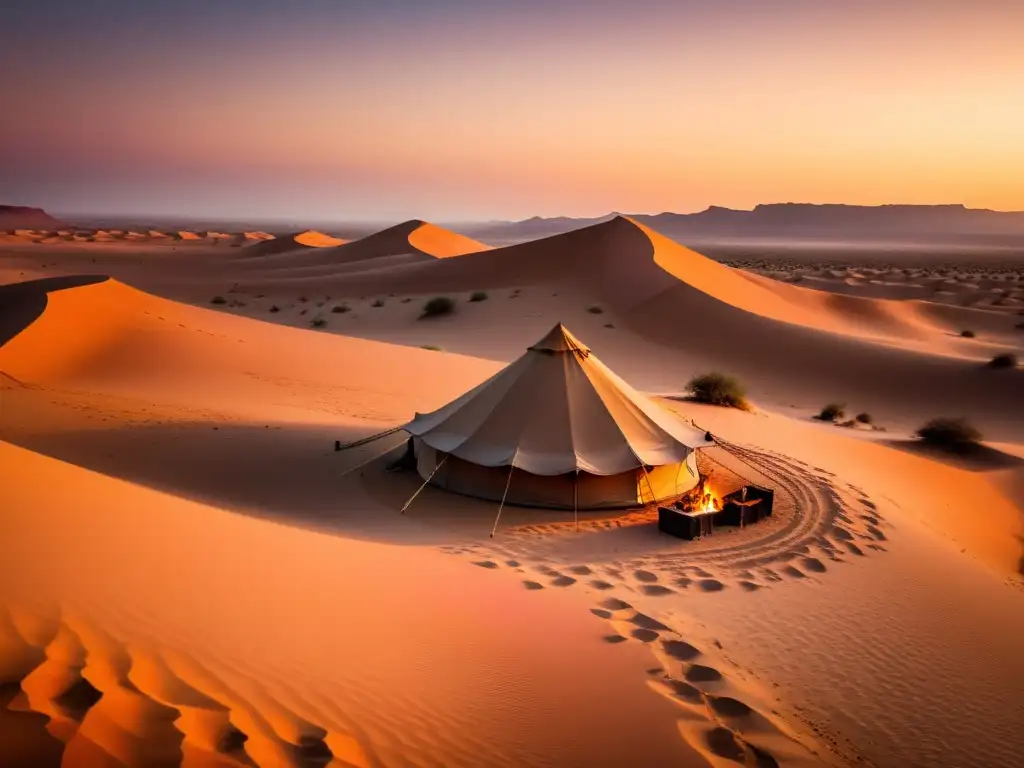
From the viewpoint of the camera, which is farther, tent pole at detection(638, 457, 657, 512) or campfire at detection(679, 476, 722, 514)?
tent pole at detection(638, 457, 657, 512)

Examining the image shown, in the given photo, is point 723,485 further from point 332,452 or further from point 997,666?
point 332,452

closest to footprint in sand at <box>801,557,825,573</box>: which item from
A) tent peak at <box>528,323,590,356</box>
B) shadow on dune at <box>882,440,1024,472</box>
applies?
tent peak at <box>528,323,590,356</box>

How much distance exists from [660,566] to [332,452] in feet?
22.5

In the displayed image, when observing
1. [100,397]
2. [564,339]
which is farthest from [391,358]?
[564,339]

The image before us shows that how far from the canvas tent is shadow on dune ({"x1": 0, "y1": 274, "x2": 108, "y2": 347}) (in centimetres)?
1279

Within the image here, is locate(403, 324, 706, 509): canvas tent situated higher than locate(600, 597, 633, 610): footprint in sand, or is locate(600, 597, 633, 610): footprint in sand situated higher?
locate(403, 324, 706, 509): canvas tent

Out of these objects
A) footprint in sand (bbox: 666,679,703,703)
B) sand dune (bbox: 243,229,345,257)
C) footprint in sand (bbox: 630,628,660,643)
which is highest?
sand dune (bbox: 243,229,345,257)

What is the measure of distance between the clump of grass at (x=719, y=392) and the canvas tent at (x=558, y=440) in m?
8.18

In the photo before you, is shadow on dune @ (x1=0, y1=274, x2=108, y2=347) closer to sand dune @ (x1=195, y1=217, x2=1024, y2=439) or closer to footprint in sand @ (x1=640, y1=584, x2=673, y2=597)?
sand dune @ (x1=195, y1=217, x2=1024, y2=439)

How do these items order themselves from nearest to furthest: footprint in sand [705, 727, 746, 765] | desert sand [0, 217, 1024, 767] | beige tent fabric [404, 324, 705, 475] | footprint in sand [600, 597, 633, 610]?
desert sand [0, 217, 1024, 767] → footprint in sand [705, 727, 746, 765] → footprint in sand [600, 597, 633, 610] → beige tent fabric [404, 324, 705, 475]

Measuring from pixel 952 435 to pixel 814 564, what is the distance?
11278 mm

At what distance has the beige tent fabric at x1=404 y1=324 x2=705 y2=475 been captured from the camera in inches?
457

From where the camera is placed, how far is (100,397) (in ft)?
50.9

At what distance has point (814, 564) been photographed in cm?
966
